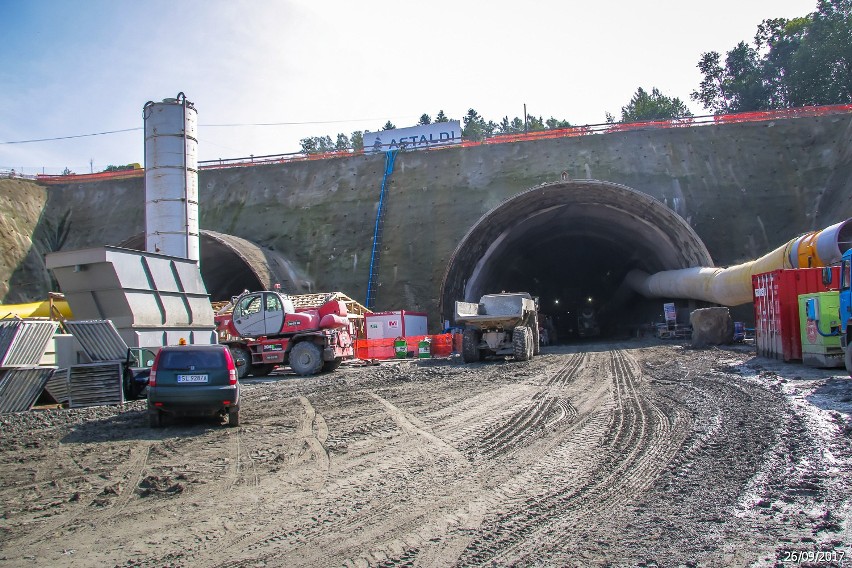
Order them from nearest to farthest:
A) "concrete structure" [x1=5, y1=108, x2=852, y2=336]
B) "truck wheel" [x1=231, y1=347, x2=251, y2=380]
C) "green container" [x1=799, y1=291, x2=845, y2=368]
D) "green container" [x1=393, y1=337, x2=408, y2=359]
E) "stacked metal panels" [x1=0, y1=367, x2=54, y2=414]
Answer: "stacked metal panels" [x1=0, y1=367, x2=54, y2=414]
"green container" [x1=799, y1=291, x2=845, y2=368]
"truck wheel" [x1=231, y1=347, x2=251, y2=380]
"green container" [x1=393, y1=337, x2=408, y2=359]
"concrete structure" [x1=5, y1=108, x2=852, y2=336]

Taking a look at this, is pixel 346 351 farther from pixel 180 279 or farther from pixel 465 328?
pixel 180 279

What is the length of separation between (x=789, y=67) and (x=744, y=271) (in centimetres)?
4387

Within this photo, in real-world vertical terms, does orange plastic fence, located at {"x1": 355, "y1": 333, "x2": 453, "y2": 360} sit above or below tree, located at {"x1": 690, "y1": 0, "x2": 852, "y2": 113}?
below

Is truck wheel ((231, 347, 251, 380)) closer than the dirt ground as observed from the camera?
No

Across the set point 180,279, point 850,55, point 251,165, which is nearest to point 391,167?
point 251,165

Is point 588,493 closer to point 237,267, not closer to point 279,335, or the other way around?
point 279,335

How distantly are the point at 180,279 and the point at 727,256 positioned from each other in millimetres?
26156

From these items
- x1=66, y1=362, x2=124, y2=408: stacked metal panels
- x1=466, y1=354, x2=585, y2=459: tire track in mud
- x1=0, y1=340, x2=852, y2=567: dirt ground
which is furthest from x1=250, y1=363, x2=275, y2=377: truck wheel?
x1=466, y1=354, x2=585, y2=459: tire track in mud

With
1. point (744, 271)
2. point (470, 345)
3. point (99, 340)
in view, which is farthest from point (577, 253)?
point (99, 340)

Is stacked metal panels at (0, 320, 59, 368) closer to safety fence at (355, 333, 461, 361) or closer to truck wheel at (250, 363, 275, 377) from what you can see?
truck wheel at (250, 363, 275, 377)

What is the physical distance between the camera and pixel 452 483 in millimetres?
6559

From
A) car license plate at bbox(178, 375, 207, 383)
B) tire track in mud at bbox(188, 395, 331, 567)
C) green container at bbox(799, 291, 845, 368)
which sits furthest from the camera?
green container at bbox(799, 291, 845, 368)
